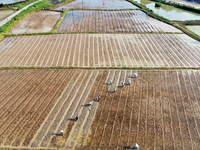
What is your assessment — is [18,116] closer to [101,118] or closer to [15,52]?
[101,118]

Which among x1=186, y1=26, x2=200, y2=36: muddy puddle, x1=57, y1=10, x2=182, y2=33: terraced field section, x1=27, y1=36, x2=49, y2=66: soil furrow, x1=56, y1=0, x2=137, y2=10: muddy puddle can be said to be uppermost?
x1=56, y1=0, x2=137, y2=10: muddy puddle

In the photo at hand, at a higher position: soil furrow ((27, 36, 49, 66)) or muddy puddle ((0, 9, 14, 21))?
muddy puddle ((0, 9, 14, 21))

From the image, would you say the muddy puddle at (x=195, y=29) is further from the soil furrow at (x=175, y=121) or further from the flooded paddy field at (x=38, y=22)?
the flooded paddy field at (x=38, y=22)

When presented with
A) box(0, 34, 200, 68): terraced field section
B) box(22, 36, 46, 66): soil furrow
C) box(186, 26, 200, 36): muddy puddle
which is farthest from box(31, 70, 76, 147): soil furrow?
box(186, 26, 200, 36): muddy puddle

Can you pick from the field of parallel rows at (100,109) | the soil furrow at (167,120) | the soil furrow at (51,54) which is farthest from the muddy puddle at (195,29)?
the soil furrow at (51,54)

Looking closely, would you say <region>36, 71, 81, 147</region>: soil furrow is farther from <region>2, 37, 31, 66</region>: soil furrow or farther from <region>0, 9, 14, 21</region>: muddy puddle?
<region>0, 9, 14, 21</region>: muddy puddle

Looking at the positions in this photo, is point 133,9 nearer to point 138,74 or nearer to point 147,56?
point 147,56


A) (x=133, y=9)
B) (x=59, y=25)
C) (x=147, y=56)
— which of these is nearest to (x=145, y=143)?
(x=147, y=56)
